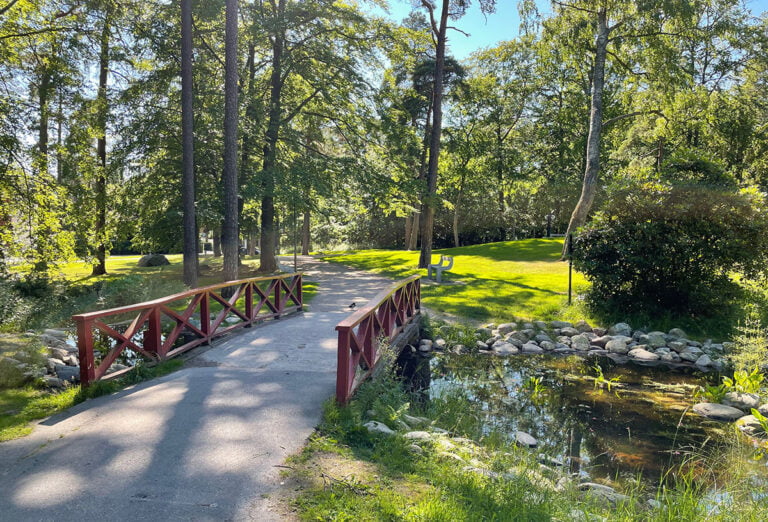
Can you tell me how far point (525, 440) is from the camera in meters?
5.44

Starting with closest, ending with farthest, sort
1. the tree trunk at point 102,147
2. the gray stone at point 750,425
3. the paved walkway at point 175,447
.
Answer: the paved walkway at point 175,447
the gray stone at point 750,425
the tree trunk at point 102,147

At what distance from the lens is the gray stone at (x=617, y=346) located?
978cm

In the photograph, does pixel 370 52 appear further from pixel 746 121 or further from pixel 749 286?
pixel 746 121

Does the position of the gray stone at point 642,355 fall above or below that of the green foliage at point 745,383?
below

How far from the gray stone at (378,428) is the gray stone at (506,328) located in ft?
22.4

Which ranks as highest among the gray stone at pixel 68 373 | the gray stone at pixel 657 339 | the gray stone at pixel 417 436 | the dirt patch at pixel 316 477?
the dirt patch at pixel 316 477

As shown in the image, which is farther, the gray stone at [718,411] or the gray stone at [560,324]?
the gray stone at [560,324]

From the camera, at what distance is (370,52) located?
18797 mm

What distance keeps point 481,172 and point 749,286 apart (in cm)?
2255

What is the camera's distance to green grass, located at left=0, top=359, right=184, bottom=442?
4457 mm

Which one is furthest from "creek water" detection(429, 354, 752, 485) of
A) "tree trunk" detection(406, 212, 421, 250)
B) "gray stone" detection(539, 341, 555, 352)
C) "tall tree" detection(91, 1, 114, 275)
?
"tree trunk" detection(406, 212, 421, 250)

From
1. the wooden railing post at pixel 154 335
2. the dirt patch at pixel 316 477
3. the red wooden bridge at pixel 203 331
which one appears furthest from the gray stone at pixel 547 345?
the wooden railing post at pixel 154 335

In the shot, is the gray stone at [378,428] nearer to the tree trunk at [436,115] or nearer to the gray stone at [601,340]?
the gray stone at [601,340]

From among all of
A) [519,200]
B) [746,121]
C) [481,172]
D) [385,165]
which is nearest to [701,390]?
[385,165]
